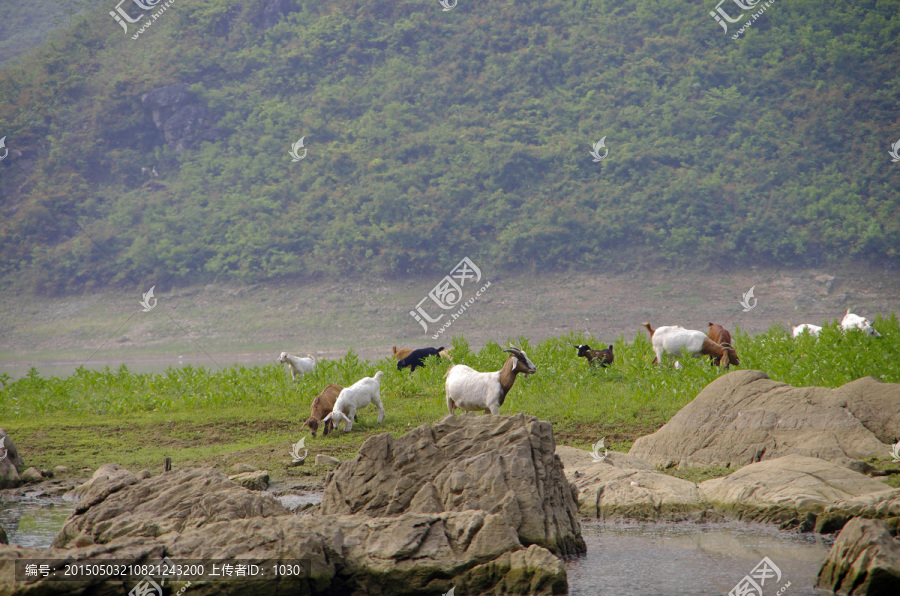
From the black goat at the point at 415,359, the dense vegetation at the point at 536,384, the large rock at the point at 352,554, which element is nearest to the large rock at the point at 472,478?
the large rock at the point at 352,554

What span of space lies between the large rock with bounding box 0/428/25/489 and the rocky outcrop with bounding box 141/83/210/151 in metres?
56.7

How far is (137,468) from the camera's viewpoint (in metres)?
13.5

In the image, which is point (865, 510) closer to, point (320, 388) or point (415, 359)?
point (320, 388)

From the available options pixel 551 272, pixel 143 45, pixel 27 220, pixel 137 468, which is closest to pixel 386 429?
pixel 137 468

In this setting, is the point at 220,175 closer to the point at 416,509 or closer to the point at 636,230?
the point at 636,230

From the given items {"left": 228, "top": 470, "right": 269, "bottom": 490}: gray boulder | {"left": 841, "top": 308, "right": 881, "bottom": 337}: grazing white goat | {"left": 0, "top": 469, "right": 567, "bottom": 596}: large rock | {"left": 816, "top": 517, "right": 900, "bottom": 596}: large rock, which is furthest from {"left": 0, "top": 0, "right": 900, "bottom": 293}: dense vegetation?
{"left": 0, "top": 469, "right": 567, "bottom": 596}: large rock

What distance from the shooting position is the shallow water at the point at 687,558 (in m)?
8.17

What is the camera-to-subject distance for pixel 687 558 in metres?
8.97

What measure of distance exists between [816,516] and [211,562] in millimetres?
6442

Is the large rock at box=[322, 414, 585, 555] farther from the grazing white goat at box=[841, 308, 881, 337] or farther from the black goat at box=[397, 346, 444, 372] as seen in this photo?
the grazing white goat at box=[841, 308, 881, 337]

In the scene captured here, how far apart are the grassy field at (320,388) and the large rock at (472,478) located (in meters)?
3.40

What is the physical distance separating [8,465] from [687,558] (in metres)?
9.97

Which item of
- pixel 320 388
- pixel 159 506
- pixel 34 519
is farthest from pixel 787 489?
pixel 320 388

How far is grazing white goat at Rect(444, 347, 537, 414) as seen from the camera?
45.9 feet
